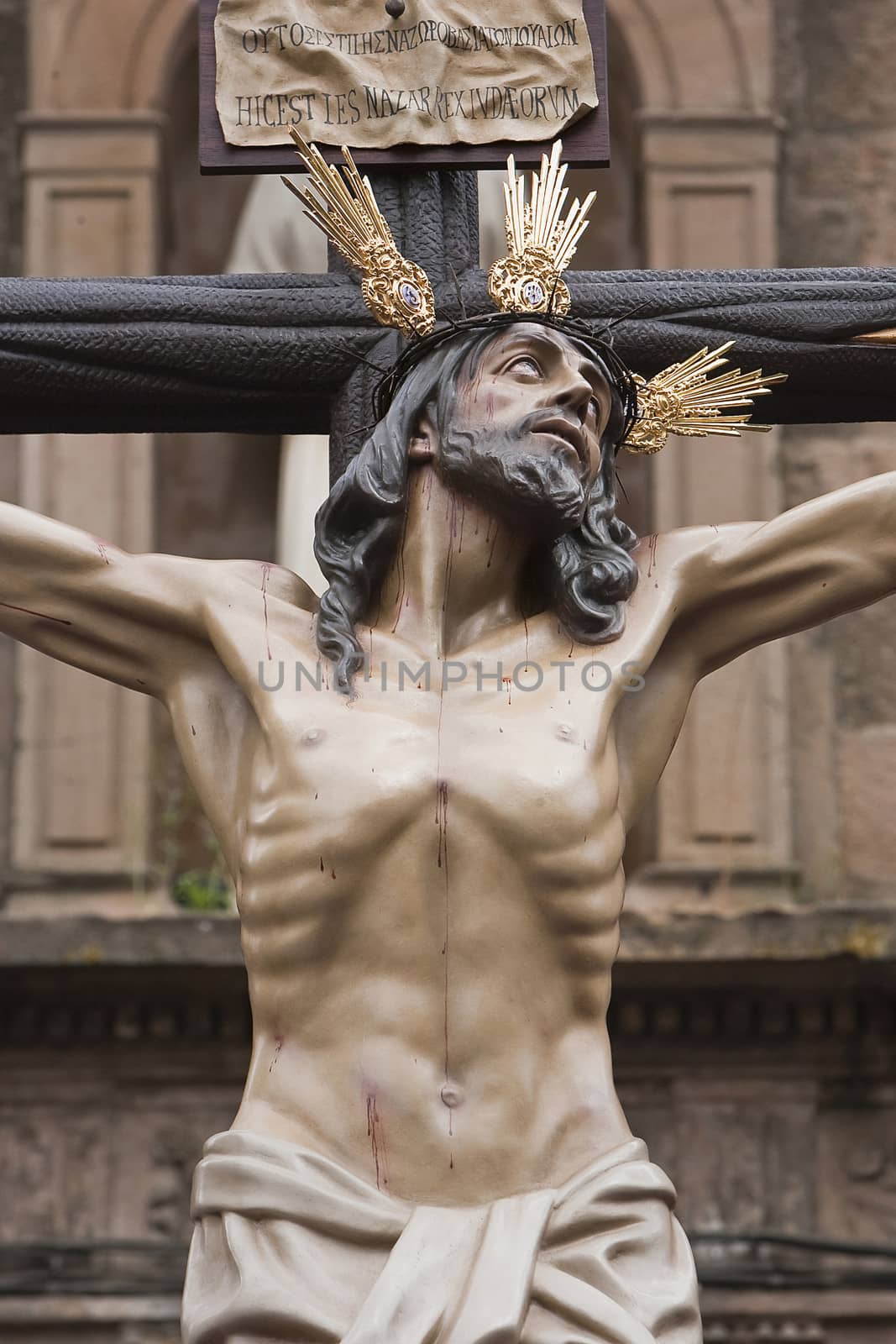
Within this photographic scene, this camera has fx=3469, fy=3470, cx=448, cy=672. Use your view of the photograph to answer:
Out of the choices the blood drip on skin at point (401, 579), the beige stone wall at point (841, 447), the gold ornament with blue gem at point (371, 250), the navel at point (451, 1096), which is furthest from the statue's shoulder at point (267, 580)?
the beige stone wall at point (841, 447)

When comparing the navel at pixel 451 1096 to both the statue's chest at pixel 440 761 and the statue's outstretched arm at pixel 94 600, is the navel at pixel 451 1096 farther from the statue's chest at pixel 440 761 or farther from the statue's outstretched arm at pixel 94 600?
the statue's outstretched arm at pixel 94 600

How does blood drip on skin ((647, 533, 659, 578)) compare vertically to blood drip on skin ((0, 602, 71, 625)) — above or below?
above

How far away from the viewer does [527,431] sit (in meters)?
4.07

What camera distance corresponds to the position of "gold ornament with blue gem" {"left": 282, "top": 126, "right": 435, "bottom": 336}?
4168 mm

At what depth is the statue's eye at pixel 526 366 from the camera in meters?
4.13

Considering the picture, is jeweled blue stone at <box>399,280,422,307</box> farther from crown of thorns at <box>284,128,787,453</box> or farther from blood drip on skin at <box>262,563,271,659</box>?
blood drip on skin at <box>262,563,271,659</box>

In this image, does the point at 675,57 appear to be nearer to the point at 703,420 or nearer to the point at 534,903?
the point at 703,420

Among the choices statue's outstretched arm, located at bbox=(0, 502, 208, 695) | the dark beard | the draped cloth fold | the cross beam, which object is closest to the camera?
the draped cloth fold

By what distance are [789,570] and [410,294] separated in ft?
1.85

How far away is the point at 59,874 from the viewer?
6922 millimetres

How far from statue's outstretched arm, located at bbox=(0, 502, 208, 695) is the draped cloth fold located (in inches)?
24.9

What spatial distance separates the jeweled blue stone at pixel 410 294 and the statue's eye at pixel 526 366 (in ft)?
0.49

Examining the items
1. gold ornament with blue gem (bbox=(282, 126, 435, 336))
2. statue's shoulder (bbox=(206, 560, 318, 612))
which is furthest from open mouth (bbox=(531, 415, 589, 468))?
statue's shoulder (bbox=(206, 560, 318, 612))

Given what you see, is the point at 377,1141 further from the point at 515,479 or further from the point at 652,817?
the point at 652,817
